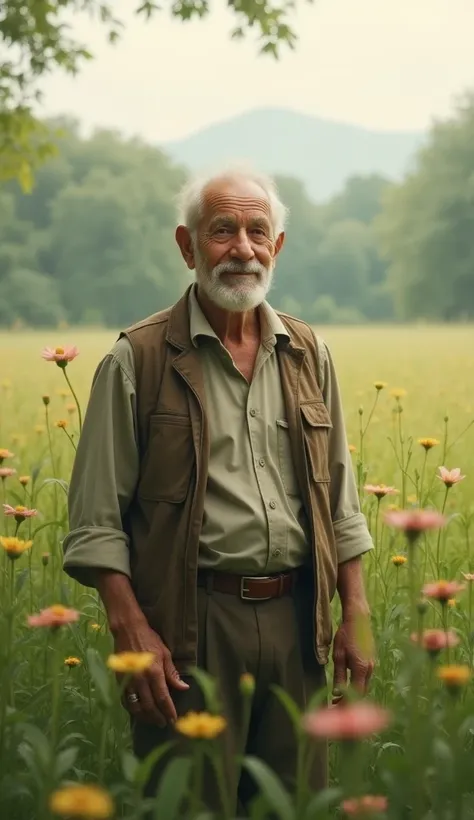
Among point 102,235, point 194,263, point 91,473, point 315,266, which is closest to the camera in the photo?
point 91,473

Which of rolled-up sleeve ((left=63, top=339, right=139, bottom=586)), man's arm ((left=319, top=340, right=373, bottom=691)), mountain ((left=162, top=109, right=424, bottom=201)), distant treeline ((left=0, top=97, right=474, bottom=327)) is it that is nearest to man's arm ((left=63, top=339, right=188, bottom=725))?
rolled-up sleeve ((left=63, top=339, right=139, bottom=586))

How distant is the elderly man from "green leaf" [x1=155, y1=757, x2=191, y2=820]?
708mm

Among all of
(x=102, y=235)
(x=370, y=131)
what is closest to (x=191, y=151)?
(x=370, y=131)

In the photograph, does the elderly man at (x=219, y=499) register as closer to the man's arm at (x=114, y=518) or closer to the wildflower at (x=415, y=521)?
the man's arm at (x=114, y=518)

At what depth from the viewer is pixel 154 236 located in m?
32.0

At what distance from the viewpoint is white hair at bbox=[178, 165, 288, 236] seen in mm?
2104

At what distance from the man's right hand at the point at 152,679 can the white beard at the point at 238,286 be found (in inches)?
23.0

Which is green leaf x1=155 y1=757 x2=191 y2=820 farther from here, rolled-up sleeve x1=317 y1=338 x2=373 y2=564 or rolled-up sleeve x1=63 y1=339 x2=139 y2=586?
rolled-up sleeve x1=317 y1=338 x2=373 y2=564

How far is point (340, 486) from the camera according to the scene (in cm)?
219

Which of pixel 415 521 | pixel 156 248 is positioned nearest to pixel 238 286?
pixel 415 521

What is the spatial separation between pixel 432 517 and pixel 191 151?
99044mm

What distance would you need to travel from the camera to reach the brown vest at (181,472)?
75.5 inches

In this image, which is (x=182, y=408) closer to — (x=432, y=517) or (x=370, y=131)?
(x=432, y=517)

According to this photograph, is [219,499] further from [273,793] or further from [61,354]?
[273,793]
